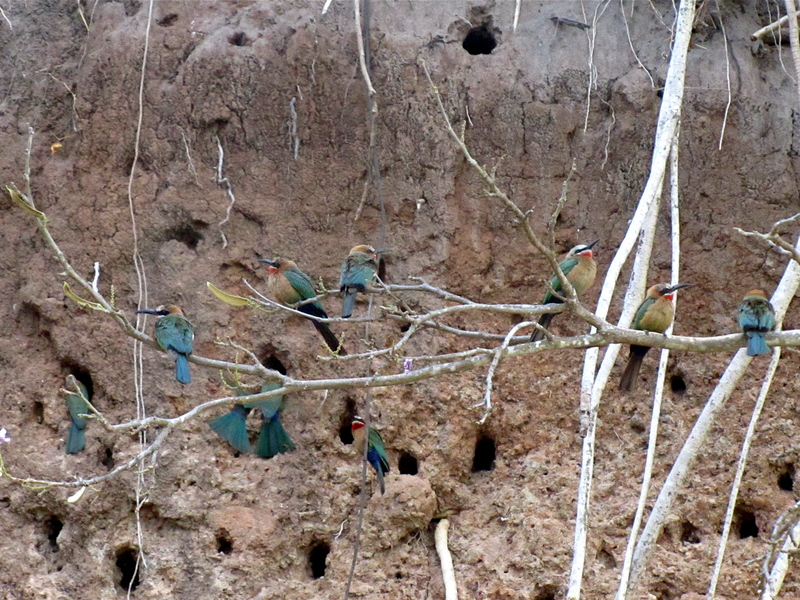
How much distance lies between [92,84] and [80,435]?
6.71 ft

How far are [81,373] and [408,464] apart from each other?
6.12 ft

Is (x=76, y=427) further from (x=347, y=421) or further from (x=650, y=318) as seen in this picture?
(x=650, y=318)

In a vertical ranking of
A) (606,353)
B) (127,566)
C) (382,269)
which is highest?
(606,353)

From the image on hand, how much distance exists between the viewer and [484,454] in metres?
6.22

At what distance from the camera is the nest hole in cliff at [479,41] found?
6680mm

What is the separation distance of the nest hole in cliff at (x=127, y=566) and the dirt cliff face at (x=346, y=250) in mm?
51

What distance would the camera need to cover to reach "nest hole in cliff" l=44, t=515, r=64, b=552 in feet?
19.3

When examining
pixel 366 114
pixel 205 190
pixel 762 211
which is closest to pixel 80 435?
pixel 205 190

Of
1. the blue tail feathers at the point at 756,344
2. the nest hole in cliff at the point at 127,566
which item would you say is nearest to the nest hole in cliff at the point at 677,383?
the blue tail feathers at the point at 756,344

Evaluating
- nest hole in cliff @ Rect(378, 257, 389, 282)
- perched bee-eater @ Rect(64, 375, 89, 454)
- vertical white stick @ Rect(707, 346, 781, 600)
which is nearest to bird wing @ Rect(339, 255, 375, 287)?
nest hole in cliff @ Rect(378, 257, 389, 282)

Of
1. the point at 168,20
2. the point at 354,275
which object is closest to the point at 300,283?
the point at 354,275

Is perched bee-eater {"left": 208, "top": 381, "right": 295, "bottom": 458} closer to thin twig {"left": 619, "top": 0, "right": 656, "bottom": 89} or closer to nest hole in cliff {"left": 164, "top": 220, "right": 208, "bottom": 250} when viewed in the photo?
nest hole in cliff {"left": 164, "top": 220, "right": 208, "bottom": 250}

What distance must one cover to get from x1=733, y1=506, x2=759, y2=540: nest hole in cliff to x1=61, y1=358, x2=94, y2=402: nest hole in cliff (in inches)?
138

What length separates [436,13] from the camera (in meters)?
6.59
